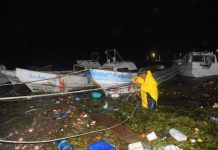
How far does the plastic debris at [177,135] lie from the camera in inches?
242

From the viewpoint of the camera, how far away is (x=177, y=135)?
20.6 feet

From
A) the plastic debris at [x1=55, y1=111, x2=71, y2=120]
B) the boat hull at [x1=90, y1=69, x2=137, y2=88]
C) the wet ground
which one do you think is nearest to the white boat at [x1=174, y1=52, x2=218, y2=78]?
the wet ground

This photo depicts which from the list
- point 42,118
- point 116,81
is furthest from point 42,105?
point 116,81

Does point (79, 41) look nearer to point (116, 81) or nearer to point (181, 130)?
point (116, 81)

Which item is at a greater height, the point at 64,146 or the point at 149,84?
the point at 149,84

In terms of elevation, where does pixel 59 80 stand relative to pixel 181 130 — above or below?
above

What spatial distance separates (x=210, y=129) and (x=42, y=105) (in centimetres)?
795

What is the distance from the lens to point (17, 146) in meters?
6.44

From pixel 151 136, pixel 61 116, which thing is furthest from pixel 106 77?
pixel 151 136

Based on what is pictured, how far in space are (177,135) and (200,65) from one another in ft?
42.7

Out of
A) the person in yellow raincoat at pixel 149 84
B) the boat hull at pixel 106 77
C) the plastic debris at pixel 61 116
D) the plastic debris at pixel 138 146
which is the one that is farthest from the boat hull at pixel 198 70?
the plastic debris at pixel 138 146

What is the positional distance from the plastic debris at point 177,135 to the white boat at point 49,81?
8304 millimetres

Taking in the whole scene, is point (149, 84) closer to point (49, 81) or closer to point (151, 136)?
point (151, 136)

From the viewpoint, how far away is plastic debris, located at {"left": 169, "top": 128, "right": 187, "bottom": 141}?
616cm
